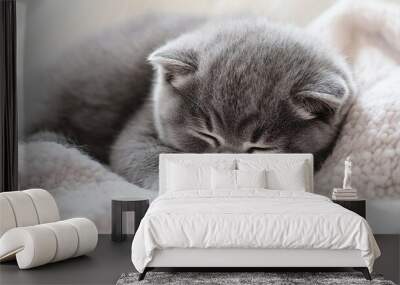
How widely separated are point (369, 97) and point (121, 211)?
111 inches

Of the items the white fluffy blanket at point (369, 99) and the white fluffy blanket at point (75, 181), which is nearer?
the white fluffy blanket at point (369, 99)

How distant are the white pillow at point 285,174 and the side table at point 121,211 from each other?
1.06 meters

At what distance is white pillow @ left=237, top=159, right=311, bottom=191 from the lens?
5.84 metres

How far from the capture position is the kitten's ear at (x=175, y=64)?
6.46 m

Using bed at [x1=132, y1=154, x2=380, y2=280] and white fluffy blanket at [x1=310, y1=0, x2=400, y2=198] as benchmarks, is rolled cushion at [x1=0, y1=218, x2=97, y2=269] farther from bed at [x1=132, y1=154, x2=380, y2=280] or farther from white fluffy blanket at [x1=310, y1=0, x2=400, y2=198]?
white fluffy blanket at [x1=310, y1=0, x2=400, y2=198]

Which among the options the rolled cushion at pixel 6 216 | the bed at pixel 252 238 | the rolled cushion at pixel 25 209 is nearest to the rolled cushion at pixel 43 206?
the rolled cushion at pixel 25 209

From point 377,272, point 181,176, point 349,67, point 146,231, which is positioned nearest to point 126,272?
point 146,231

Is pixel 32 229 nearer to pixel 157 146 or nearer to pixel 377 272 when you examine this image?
pixel 157 146

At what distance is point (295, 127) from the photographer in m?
6.30

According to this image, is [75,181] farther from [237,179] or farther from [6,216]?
[237,179]

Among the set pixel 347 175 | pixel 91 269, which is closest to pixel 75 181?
pixel 91 269

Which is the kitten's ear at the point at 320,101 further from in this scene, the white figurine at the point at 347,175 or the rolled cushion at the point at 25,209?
the rolled cushion at the point at 25,209

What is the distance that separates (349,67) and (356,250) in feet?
8.91

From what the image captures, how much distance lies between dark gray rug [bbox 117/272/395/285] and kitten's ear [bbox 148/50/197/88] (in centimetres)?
256
